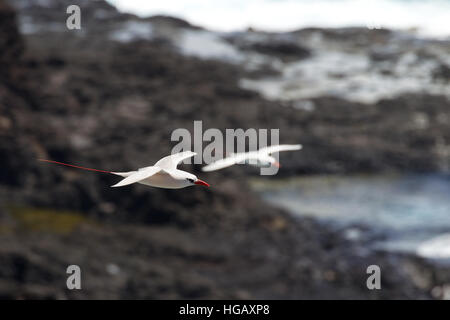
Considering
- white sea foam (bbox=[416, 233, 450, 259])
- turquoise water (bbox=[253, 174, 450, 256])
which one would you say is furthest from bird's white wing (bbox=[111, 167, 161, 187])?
turquoise water (bbox=[253, 174, 450, 256])

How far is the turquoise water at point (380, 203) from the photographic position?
2464 cm

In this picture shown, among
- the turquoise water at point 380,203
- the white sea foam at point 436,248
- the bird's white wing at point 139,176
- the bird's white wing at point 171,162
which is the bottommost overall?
the bird's white wing at point 139,176

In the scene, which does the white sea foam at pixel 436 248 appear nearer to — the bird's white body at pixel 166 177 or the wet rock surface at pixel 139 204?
the wet rock surface at pixel 139 204

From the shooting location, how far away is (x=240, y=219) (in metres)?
21.3

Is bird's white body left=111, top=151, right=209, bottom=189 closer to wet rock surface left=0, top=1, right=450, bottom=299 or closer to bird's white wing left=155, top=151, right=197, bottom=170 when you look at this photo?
bird's white wing left=155, top=151, right=197, bottom=170

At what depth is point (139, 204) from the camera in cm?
2145

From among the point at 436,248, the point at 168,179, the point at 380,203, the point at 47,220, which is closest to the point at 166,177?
the point at 168,179

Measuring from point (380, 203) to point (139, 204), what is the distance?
12883mm

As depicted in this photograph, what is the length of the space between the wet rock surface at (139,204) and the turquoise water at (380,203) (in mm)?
1195

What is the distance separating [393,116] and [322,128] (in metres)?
4.67

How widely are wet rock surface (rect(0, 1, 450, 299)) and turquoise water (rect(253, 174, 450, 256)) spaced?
3.92ft

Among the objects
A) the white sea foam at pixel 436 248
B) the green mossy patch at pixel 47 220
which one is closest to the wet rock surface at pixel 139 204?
the green mossy patch at pixel 47 220

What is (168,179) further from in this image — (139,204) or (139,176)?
(139,204)

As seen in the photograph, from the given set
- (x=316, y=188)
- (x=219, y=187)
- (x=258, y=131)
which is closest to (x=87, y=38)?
(x=258, y=131)
